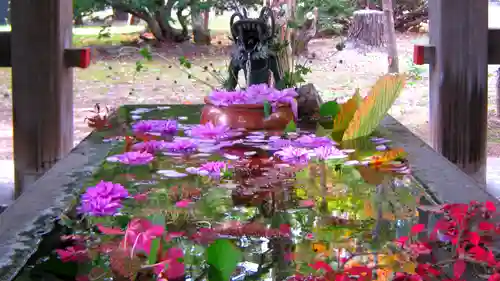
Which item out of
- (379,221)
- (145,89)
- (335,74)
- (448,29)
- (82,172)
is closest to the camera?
(379,221)

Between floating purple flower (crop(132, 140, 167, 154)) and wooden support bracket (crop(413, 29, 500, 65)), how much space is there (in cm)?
137

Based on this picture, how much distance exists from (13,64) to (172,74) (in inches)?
195

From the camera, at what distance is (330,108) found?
222 cm

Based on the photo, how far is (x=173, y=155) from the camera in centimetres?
181

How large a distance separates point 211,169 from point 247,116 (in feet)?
1.49

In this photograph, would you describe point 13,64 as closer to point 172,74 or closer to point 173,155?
point 173,155

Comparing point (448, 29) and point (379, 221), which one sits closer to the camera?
point (379, 221)

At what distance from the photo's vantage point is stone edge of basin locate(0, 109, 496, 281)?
3.59ft

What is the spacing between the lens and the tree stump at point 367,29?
25.0ft

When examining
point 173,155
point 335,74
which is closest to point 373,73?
point 335,74

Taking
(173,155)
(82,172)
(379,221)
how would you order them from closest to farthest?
(379,221) < (82,172) < (173,155)

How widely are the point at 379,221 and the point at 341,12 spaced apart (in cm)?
706

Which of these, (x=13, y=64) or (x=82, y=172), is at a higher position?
(x=13, y=64)

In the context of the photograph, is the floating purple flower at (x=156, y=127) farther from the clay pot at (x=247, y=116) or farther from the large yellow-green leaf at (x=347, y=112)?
the large yellow-green leaf at (x=347, y=112)
